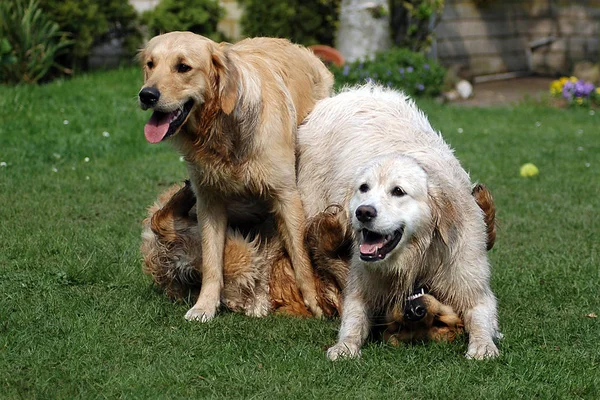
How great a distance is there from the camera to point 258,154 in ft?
16.8

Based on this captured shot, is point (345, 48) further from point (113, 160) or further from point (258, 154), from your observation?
point (258, 154)

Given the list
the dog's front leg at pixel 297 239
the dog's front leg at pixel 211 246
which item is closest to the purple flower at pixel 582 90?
the dog's front leg at pixel 297 239

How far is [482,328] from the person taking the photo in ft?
15.4

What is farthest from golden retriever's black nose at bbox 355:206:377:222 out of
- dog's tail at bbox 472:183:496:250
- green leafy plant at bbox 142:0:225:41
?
green leafy plant at bbox 142:0:225:41

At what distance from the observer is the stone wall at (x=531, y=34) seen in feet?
59.3

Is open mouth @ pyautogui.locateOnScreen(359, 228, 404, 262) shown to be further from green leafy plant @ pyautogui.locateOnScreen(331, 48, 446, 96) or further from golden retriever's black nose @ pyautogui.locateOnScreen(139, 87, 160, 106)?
green leafy plant @ pyautogui.locateOnScreen(331, 48, 446, 96)

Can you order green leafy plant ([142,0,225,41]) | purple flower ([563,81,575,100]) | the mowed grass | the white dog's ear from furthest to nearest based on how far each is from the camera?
purple flower ([563,81,575,100]) → green leafy plant ([142,0,225,41]) → the white dog's ear → the mowed grass

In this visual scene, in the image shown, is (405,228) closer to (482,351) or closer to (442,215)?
(442,215)

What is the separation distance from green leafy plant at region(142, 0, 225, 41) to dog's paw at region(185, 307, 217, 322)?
8672 mm

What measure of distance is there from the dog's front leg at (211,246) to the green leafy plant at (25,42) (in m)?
7.24

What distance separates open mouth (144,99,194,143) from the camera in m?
4.81

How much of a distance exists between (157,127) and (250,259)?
109 cm

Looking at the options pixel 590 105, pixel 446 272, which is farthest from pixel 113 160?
pixel 590 105

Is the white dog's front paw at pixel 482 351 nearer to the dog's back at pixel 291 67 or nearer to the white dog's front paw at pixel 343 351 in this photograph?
the white dog's front paw at pixel 343 351
